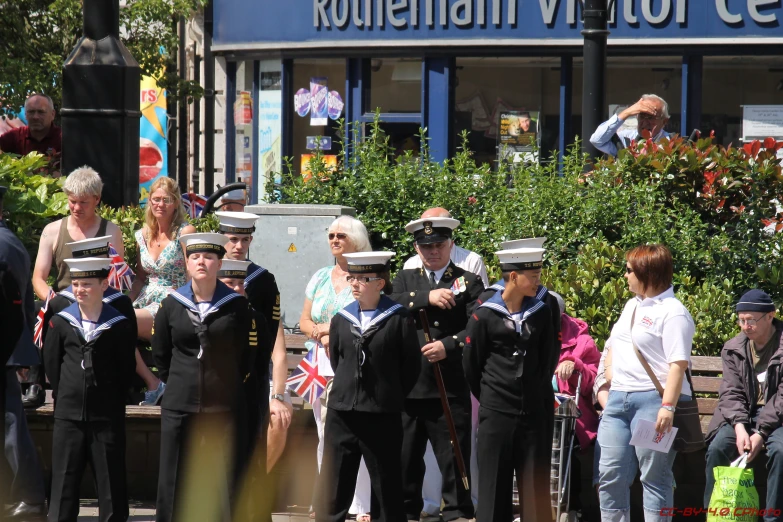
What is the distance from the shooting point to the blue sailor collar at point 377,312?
7203mm

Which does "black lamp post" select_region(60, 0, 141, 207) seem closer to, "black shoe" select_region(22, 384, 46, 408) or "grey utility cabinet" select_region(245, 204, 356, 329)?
"grey utility cabinet" select_region(245, 204, 356, 329)

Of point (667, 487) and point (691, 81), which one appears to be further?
point (691, 81)

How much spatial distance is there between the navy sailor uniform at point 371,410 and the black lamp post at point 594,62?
3.51m

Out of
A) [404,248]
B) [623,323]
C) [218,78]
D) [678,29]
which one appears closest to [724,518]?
[623,323]

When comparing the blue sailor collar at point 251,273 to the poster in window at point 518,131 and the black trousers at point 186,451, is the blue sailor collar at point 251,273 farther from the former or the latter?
the poster in window at point 518,131

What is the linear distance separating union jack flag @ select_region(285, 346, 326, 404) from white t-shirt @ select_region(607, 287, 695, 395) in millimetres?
1872

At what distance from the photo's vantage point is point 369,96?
17812mm

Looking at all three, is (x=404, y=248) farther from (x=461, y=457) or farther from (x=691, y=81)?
(x=691, y=81)

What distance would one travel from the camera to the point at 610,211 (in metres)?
9.50

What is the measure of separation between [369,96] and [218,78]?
3250 millimetres

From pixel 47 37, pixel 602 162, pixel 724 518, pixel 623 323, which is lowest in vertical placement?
pixel 724 518

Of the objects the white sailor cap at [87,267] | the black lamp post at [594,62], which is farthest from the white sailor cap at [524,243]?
the black lamp post at [594,62]

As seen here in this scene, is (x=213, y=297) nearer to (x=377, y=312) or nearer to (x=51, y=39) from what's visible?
(x=377, y=312)

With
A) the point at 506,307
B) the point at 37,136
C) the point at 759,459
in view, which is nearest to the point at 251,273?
the point at 506,307
